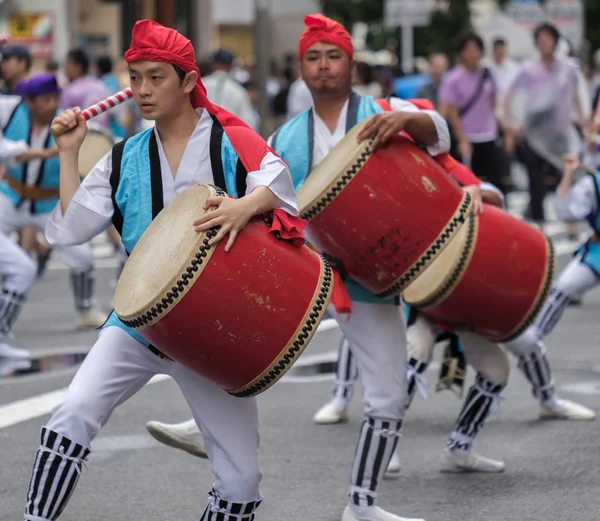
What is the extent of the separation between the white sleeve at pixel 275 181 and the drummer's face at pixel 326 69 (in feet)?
3.60

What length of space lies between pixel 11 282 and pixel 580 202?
140 inches

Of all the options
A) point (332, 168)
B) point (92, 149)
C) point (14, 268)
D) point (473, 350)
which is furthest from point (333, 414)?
point (92, 149)

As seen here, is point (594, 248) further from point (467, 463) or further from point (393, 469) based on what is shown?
point (393, 469)

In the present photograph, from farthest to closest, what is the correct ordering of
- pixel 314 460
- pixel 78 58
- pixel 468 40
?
1. pixel 78 58
2. pixel 468 40
3. pixel 314 460

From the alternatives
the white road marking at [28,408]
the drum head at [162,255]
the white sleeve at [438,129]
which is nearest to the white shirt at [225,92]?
the white road marking at [28,408]

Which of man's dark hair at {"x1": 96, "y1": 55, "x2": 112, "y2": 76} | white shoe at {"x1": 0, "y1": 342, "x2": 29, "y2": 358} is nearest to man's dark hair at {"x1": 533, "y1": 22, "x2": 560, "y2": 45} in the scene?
man's dark hair at {"x1": 96, "y1": 55, "x2": 112, "y2": 76}

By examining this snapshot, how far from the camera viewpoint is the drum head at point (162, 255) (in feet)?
13.7

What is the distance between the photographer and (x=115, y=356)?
4.54 metres

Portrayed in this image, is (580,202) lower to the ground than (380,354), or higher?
lower

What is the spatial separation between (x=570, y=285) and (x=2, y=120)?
158 inches

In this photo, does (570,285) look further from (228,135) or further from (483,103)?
(483,103)

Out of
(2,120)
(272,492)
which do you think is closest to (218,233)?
(272,492)

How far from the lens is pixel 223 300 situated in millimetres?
4172

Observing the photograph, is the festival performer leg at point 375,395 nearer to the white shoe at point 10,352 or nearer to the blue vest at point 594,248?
the blue vest at point 594,248
